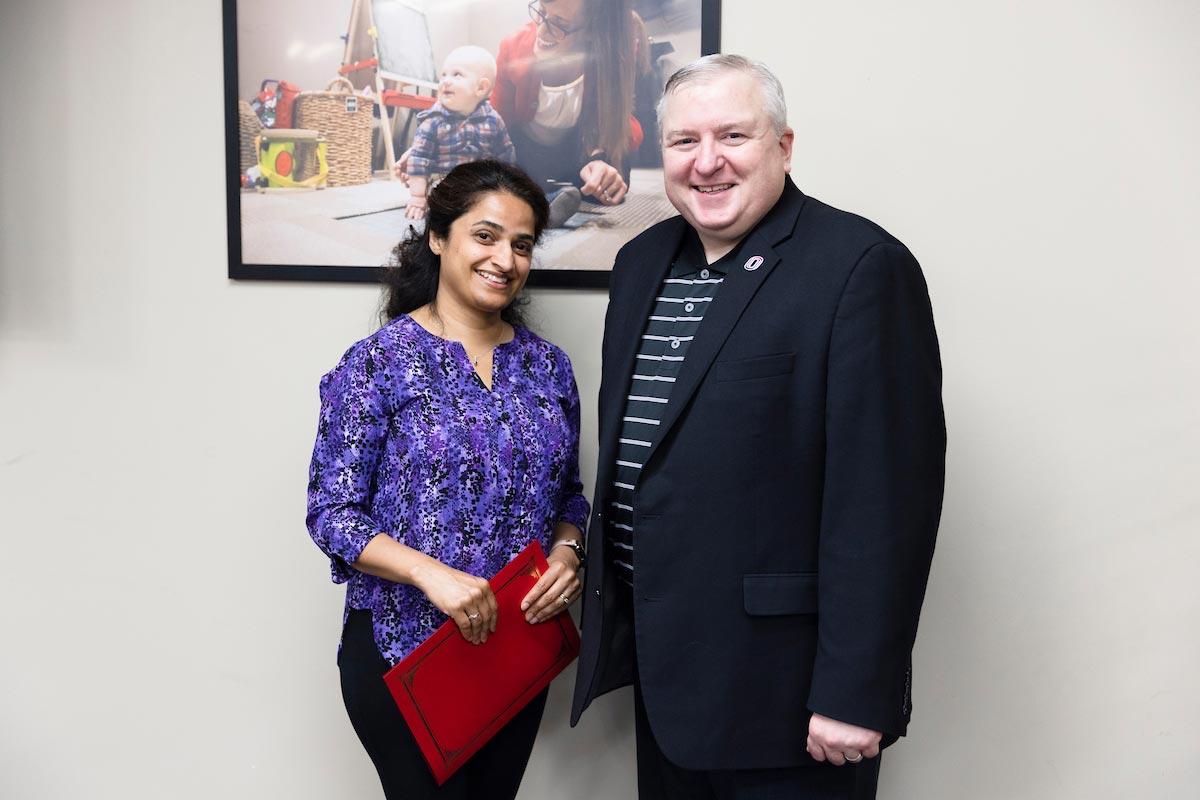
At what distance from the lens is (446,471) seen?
1432 millimetres

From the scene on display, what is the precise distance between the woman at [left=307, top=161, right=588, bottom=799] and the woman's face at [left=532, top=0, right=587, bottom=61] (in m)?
0.42

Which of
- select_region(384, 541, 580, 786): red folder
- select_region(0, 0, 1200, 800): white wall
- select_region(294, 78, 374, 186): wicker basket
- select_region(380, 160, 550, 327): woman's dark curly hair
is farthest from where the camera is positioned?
select_region(294, 78, 374, 186): wicker basket

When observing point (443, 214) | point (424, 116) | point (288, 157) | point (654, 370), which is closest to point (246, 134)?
point (288, 157)

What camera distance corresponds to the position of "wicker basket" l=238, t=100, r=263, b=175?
191 cm

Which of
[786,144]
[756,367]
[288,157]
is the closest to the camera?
[756,367]

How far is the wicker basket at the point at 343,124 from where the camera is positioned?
1879mm

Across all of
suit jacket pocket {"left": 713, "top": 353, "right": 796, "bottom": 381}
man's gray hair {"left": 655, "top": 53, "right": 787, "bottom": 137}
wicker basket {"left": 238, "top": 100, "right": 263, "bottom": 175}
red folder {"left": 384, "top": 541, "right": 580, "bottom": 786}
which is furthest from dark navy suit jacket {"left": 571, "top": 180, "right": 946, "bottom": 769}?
wicker basket {"left": 238, "top": 100, "right": 263, "bottom": 175}

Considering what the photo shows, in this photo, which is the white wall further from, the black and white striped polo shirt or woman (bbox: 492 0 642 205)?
the black and white striped polo shirt

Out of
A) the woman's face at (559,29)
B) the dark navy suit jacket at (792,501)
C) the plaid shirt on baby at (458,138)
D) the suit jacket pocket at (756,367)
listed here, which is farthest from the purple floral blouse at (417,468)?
the woman's face at (559,29)

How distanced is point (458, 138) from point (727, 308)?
2.89 ft

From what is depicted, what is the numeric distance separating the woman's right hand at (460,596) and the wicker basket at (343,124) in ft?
3.11

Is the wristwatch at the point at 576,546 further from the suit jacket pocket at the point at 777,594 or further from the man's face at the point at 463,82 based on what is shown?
the man's face at the point at 463,82

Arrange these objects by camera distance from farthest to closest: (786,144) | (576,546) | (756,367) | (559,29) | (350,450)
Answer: (559,29), (576,546), (350,450), (786,144), (756,367)

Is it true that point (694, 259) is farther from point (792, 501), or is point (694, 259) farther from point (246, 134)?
point (246, 134)
